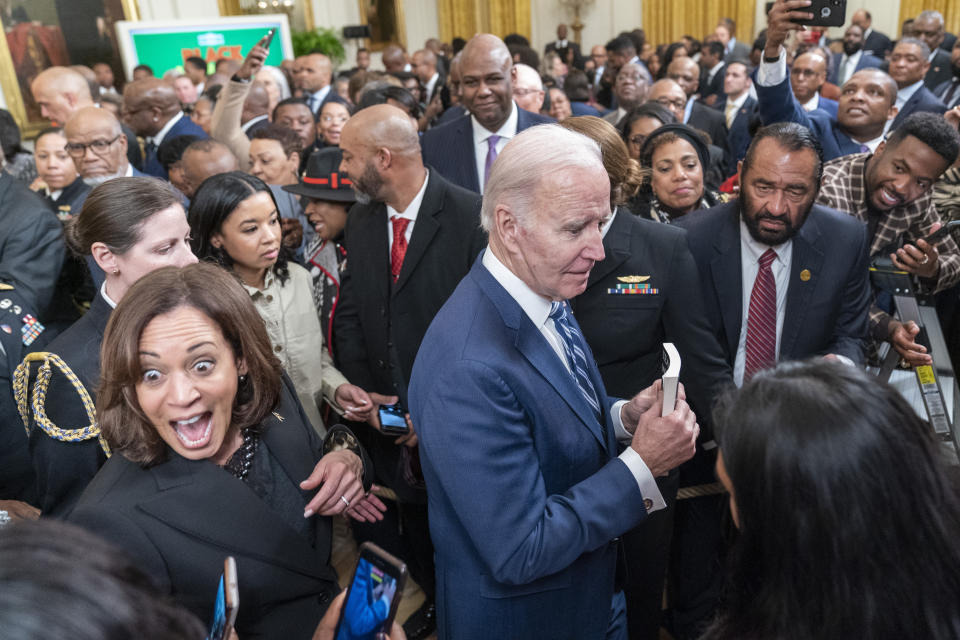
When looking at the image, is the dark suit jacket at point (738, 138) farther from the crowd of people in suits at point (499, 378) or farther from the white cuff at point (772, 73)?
the white cuff at point (772, 73)

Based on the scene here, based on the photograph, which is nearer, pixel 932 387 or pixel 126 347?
pixel 126 347

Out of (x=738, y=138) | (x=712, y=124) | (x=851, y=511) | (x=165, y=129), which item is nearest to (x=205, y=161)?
(x=165, y=129)

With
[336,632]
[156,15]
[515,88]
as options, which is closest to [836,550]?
[336,632]

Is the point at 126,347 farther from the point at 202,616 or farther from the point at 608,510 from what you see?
the point at 608,510

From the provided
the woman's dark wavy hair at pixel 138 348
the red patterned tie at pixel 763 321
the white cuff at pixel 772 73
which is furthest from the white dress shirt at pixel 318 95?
the woman's dark wavy hair at pixel 138 348

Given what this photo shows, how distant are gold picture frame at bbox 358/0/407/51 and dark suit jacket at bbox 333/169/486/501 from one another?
13.9 m

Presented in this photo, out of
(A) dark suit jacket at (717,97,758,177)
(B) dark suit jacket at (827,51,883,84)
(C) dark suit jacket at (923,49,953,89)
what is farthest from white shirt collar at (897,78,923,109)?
(B) dark suit jacket at (827,51,883,84)

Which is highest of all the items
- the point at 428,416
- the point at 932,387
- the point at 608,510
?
the point at 428,416

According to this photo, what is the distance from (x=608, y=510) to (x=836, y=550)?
529 mm

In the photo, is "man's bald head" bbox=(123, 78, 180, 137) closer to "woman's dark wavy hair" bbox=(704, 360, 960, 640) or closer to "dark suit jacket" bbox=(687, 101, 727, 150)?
"dark suit jacket" bbox=(687, 101, 727, 150)

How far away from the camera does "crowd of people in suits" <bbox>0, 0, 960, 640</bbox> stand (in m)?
1.08

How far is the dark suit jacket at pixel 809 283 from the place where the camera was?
2451 mm

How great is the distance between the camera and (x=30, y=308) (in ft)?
9.70

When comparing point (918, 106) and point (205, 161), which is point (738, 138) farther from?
point (205, 161)
